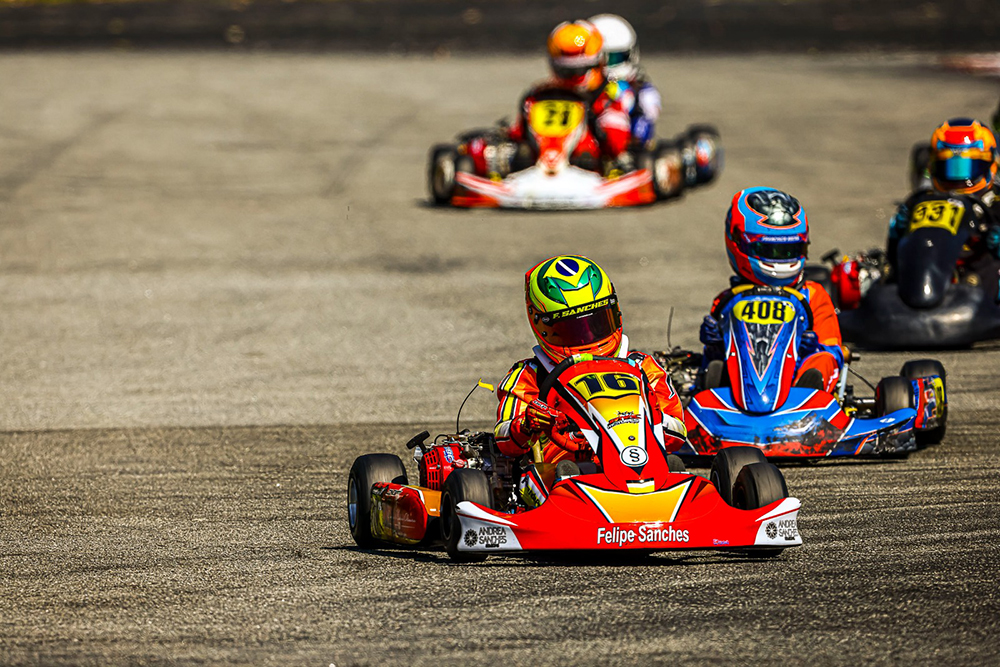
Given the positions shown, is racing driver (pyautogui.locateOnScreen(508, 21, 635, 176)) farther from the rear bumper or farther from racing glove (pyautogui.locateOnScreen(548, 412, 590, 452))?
the rear bumper

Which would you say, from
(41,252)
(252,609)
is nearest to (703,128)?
(41,252)

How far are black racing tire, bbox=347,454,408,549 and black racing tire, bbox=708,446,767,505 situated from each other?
51.8 inches

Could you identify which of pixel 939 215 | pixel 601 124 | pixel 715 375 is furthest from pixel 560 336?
pixel 601 124

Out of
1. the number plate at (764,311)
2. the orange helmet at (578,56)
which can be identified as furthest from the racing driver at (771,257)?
the orange helmet at (578,56)

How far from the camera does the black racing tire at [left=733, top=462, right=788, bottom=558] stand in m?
6.43

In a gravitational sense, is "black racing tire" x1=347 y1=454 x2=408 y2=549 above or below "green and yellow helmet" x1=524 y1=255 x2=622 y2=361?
below

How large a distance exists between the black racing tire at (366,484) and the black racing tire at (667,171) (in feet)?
32.8

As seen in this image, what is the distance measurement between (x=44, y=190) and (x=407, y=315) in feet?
23.7

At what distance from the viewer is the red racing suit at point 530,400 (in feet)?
23.1

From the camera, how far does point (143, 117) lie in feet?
74.8

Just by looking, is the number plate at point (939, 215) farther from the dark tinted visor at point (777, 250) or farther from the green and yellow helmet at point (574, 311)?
the green and yellow helmet at point (574, 311)

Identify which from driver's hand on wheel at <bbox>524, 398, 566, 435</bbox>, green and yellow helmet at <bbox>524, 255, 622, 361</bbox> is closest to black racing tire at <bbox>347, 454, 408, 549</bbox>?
driver's hand on wheel at <bbox>524, 398, 566, 435</bbox>

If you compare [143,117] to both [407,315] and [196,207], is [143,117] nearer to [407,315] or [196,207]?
[196,207]

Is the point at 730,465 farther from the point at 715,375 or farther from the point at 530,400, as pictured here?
the point at 715,375
